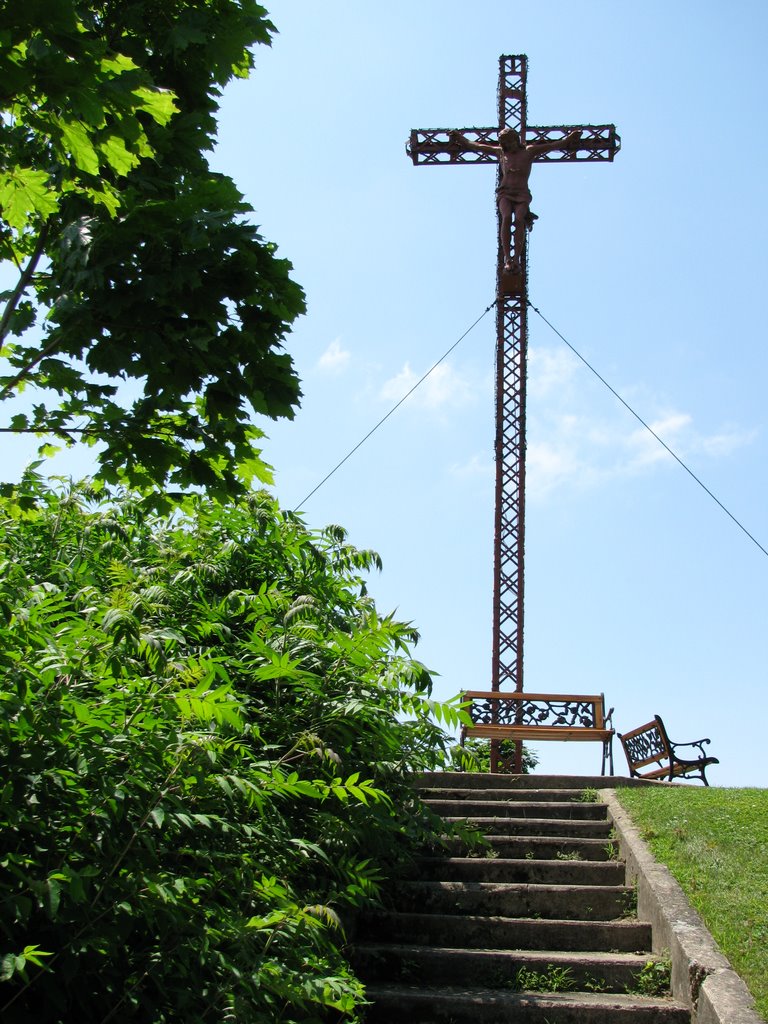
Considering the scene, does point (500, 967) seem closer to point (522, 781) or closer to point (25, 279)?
point (522, 781)

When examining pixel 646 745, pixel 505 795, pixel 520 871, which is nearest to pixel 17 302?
pixel 520 871

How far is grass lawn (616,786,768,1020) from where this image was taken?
196 inches

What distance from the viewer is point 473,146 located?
14.4 metres

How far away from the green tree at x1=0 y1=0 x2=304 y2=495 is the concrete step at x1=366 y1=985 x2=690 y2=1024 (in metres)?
2.89

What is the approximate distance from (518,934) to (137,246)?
4.57m

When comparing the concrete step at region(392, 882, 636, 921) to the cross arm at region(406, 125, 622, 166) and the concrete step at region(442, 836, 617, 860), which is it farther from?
the cross arm at region(406, 125, 622, 166)

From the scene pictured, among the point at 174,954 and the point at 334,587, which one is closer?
the point at 174,954

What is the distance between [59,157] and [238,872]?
8.83ft

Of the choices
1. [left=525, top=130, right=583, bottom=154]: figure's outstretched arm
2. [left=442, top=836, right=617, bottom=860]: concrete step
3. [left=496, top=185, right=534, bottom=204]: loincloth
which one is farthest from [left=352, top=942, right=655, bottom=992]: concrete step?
[left=525, top=130, right=583, bottom=154]: figure's outstretched arm

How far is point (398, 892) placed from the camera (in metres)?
6.58

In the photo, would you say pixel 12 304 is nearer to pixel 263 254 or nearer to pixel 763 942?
pixel 263 254

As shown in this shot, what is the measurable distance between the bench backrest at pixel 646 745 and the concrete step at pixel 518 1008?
653 centimetres

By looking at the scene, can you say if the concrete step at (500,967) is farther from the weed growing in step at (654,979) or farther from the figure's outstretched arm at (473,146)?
the figure's outstretched arm at (473,146)

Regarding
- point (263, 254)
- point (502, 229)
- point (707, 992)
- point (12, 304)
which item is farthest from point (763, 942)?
point (502, 229)
